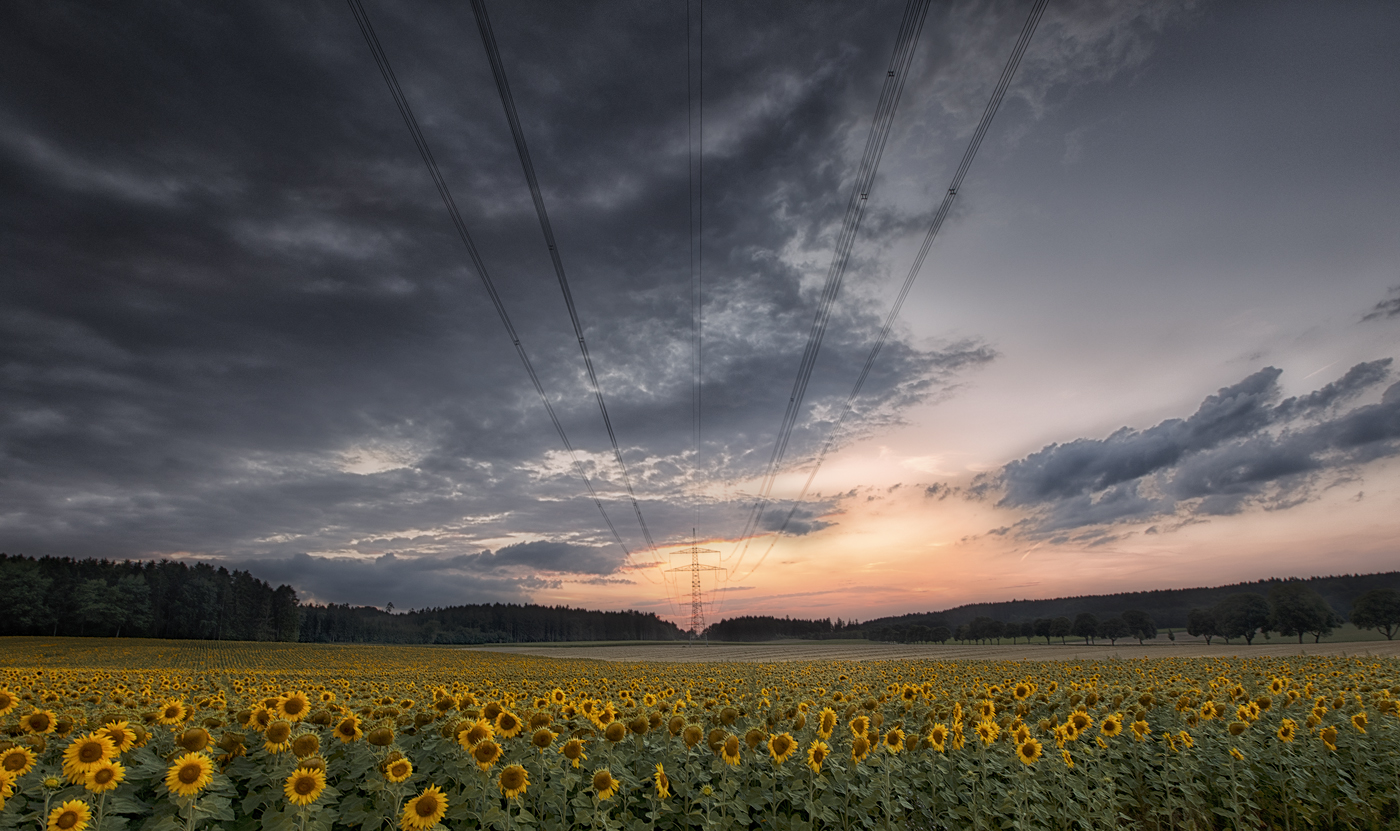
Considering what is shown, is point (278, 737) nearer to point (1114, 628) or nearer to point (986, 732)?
point (986, 732)

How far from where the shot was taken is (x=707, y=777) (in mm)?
7273

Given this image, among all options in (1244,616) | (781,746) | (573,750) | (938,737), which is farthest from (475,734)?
(1244,616)

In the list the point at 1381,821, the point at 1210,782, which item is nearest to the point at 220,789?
the point at 1210,782

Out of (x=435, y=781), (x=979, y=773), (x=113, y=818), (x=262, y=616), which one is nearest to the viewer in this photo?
(x=113, y=818)

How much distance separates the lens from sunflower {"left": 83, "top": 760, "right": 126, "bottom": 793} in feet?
15.8

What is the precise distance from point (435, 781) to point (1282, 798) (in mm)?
12196

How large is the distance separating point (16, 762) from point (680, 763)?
606 cm

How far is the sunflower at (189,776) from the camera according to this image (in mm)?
4887

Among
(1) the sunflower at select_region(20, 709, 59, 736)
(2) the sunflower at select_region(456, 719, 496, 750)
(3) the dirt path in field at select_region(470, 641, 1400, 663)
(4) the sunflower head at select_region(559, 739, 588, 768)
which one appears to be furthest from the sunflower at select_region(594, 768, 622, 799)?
(3) the dirt path in field at select_region(470, 641, 1400, 663)

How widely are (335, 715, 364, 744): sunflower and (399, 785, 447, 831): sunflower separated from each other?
5.83ft

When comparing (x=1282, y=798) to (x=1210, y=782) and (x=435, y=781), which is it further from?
(x=435, y=781)

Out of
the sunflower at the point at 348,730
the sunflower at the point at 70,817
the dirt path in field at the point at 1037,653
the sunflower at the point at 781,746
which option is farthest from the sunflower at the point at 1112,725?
the dirt path in field at the point at 1037,653

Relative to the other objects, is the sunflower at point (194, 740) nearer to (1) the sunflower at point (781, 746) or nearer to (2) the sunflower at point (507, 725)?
(2) the sunflower at point (507, 725)

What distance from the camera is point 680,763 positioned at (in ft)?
25.1
